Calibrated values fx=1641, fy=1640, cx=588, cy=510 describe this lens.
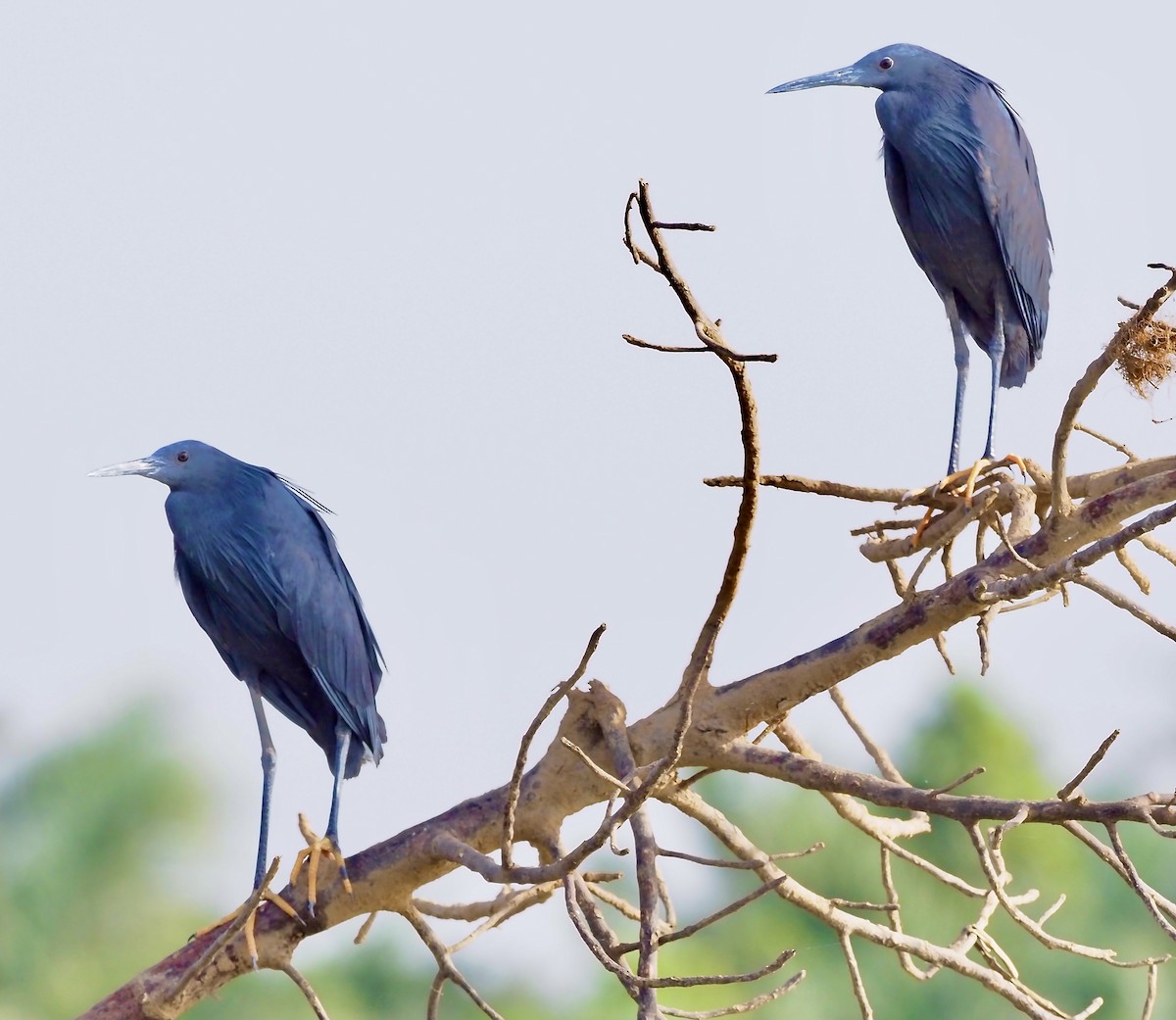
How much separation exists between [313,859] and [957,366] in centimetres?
177

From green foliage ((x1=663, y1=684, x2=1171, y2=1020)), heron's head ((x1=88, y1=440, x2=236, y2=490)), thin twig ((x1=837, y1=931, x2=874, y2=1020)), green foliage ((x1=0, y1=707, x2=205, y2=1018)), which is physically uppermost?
heron's head ((x1=88, y1=440, x2=236, y2=490))

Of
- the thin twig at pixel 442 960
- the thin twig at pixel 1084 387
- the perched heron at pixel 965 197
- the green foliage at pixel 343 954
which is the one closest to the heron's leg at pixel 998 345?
the perched heron at pixel 965 197

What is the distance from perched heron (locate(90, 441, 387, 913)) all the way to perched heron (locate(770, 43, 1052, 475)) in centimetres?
144

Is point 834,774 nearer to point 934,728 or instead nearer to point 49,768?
point 49,768

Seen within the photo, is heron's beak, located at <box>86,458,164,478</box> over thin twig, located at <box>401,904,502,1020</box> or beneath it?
over

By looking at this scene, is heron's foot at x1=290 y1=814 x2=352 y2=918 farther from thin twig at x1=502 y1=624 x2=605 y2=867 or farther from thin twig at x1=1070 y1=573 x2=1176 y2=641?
thin twig at x1=1070 y1=573 x2=1176 y2=641

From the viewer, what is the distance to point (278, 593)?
363 cm

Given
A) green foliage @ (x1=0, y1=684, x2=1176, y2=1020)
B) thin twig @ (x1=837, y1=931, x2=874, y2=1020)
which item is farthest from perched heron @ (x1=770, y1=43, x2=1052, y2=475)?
green foliage @ (x1=0, y1=684, x2=1176, y2=1020)

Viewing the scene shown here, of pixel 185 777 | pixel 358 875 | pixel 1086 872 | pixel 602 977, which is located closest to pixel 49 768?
pixel 185 777

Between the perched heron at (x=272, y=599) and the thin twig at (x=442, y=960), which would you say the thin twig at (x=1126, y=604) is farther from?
the perched heron at (x=272, y=599)

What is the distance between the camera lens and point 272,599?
3.64 m

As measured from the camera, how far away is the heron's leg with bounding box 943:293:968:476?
343cm

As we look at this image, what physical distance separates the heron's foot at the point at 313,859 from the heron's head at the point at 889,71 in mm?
2005

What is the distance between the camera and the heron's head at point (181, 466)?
12.5 feet
